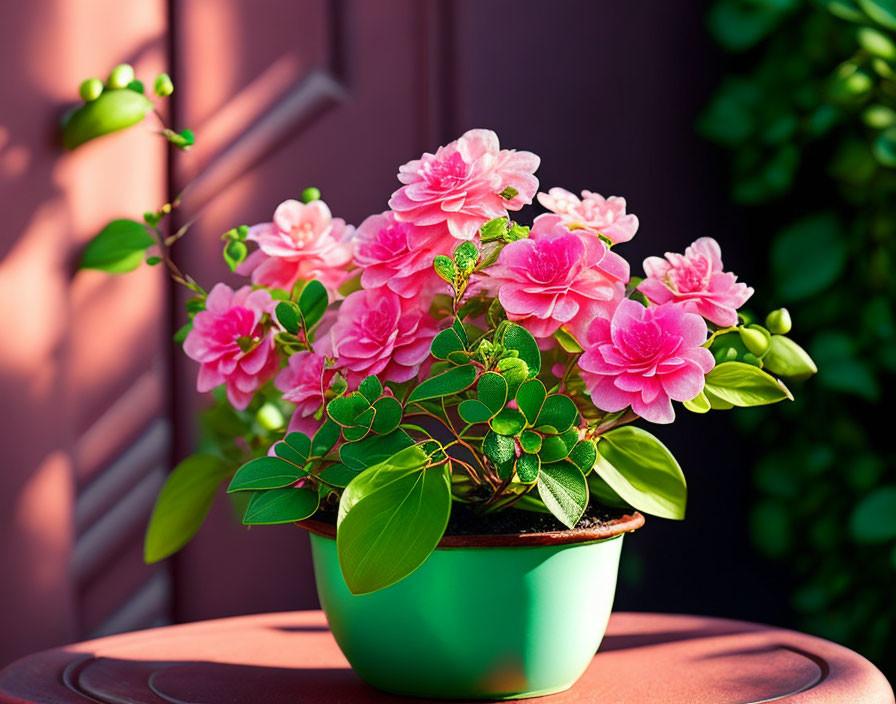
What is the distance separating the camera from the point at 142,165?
1.16 metres

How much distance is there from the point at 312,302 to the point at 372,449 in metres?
0.14

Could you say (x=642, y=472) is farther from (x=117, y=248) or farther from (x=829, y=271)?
→ (x=829, y=271)

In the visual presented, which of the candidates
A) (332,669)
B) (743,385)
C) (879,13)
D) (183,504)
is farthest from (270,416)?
(879,13)

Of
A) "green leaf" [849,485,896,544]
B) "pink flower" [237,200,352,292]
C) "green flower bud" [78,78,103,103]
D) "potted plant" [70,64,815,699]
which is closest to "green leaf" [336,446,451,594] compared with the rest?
"potted plant" [70,64,815,699]

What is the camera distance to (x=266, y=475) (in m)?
0.67

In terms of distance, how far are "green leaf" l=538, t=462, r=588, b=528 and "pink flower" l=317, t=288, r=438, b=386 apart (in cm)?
12

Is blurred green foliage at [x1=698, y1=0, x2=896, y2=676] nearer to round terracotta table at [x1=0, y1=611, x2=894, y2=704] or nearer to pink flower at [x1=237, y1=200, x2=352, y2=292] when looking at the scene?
round terracotta table at [x1=0, y1=611, x2=894, y2=704]

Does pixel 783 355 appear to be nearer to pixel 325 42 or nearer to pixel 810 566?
pixel 325 42

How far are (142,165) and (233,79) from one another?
Result: 0.17 meters

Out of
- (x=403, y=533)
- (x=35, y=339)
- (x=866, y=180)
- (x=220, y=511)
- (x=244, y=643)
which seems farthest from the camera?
(x=866, y=180)

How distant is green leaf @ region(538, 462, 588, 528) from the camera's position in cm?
62

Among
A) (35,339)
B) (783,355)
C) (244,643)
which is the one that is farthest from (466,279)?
(35,339)

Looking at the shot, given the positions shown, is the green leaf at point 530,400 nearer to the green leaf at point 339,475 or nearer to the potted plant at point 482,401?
the potted plant at point 482,401

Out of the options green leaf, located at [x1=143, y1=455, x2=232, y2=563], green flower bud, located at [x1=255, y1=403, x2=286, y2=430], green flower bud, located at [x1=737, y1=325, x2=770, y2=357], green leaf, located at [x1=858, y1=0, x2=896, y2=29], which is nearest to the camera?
green flower bud, located at [x1=737, y1=325, x2=770, y2=357]
